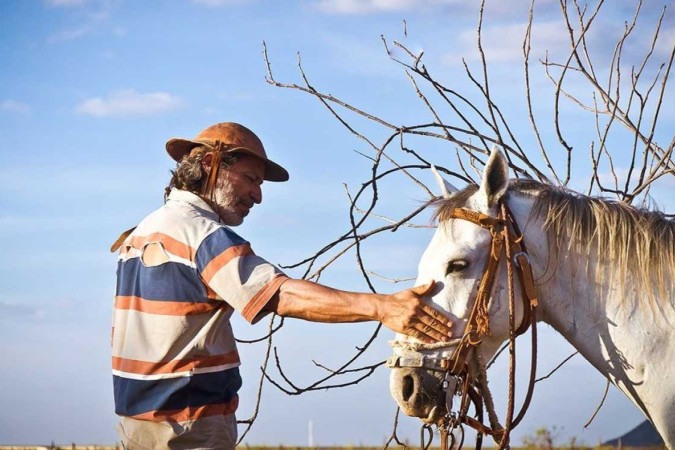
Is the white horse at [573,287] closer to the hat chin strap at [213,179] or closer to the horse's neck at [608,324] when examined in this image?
the horse's neck at [608,324]

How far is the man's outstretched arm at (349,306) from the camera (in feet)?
11.6

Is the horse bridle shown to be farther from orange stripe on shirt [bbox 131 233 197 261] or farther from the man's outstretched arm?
orange stripe on shirt [bbox 131 233 197 261]

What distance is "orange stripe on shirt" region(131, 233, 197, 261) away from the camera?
12.5 feet

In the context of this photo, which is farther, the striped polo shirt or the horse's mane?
the horse's mane

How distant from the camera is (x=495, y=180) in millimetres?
3939

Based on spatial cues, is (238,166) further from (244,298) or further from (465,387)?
A: (465,387)

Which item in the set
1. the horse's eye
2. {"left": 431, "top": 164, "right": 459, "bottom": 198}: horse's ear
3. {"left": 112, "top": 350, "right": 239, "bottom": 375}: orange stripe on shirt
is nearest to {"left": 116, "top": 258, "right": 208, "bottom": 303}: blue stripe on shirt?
{"left": 112, "top": 350, "right": 239, "bottom": 375}: orange stripe on shirt

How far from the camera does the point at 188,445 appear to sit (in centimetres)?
380

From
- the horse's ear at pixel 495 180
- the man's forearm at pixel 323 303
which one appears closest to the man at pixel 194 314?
the man's forearm at pixel 323 303

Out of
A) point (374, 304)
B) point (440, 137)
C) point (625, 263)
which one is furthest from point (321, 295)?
point (440, 137)

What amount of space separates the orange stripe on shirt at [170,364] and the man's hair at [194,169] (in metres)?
0.81

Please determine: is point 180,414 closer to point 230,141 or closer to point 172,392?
point 172,392

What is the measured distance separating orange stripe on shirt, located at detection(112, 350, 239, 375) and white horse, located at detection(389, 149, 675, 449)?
0.73 metres

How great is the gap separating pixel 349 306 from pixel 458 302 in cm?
52
